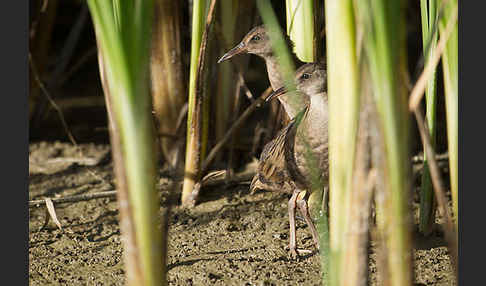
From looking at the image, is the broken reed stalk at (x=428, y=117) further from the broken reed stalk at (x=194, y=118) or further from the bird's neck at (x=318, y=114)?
the broken reed stalk at (x=194, y=118)

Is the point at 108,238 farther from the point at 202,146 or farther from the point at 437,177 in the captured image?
the point at 437,177

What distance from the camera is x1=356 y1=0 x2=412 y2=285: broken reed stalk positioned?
2021 mm

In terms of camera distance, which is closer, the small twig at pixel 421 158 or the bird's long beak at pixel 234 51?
the bird's long beak at pixel 234 51

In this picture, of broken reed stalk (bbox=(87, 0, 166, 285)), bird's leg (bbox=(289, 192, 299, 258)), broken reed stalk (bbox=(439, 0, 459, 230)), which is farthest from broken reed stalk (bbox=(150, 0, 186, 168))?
broken reed stalk (bbox=(87, 0, 166, 285))

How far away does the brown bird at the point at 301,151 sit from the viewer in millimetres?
3350

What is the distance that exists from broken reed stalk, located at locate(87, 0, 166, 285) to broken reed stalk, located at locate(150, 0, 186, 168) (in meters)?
2.04

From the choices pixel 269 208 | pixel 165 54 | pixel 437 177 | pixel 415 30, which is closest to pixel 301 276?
pixel 269 208

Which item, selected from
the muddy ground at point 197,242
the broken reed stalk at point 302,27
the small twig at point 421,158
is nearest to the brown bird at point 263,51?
the broken reed stalk at point 302,27

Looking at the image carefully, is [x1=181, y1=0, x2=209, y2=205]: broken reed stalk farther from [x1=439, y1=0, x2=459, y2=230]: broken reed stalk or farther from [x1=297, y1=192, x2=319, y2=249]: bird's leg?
[x1=439, y1=0, x2=459, y2=230]: broken reed stalk

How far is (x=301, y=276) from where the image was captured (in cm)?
322

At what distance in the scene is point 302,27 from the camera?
3.63 m

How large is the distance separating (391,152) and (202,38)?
1693 millimetres

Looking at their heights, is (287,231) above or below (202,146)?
below

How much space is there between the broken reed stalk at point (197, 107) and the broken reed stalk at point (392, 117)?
1543 mm
